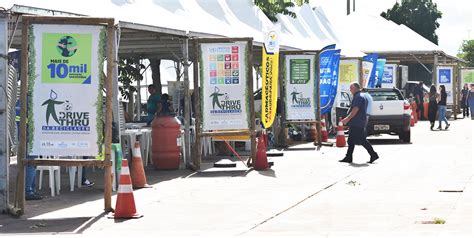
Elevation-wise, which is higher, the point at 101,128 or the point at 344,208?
the point at 101,128

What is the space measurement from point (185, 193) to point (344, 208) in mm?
3080

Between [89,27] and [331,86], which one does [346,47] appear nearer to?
[331,86]

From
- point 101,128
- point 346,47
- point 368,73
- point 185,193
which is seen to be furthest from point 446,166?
point 346,47

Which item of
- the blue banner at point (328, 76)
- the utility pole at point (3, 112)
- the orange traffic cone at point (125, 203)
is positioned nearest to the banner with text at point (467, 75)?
the blue banner at point (328, 76)

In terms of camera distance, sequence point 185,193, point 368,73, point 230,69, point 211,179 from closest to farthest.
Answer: point 185,193 < point 211,179 < point 230,69 < point 368,73

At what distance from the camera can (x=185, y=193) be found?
15219 millimetres

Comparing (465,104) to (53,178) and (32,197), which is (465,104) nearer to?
(53,178)

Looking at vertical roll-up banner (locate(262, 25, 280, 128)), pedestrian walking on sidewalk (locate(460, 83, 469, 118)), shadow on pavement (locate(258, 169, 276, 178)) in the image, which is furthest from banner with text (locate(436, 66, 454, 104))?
shadow on pavement (locate(258, 169, 276, 178))

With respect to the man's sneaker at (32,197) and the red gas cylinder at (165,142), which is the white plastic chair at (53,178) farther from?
the red gas cylinder at (165,142)

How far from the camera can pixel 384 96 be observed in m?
28.8

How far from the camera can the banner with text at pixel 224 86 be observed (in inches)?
752

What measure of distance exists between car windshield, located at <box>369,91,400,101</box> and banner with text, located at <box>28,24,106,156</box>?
16708mm

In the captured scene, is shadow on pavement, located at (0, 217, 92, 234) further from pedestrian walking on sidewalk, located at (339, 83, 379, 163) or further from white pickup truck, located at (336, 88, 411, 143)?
white pickup truck, located at (336, 88, 411, 143)

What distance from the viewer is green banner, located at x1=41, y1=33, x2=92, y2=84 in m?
12.8
